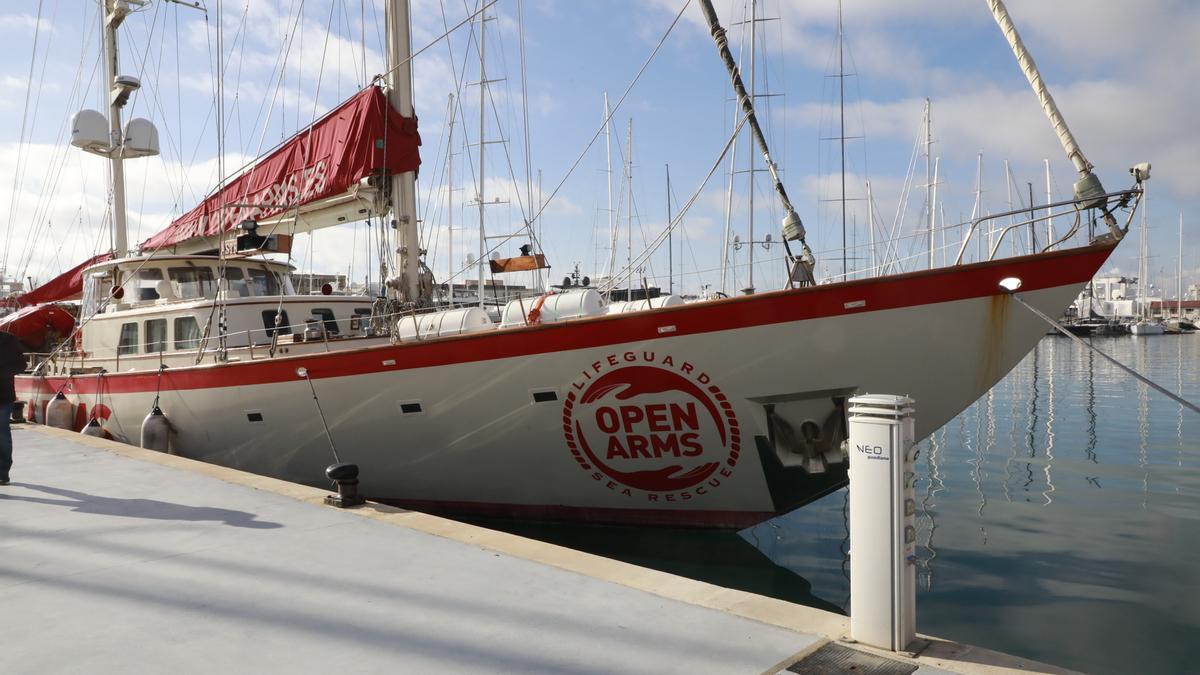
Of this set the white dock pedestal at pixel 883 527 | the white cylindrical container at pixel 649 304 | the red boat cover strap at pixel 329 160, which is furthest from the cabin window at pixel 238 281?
the white dock pedestal at pixel 883 527

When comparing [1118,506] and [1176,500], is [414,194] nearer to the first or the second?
[1118,506]

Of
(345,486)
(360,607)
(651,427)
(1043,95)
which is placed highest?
(1043,95)

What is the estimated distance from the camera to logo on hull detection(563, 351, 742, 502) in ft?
22.8

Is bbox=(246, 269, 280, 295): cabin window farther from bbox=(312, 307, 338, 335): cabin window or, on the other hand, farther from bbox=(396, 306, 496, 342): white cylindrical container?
bbox=(396, 306, 496, 342): white cylindrical container

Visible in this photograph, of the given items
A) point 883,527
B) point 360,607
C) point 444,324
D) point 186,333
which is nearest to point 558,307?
point 444,324

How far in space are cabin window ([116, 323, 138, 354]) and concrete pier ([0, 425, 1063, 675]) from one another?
649 cm

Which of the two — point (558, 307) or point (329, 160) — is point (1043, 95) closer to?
point (558, 307)

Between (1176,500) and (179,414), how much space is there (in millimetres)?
13220

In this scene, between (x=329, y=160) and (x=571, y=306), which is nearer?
(x=571, y=306)

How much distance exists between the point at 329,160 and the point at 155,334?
3989 millimetres

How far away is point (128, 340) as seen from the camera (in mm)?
11445

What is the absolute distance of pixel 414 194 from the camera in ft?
33.5

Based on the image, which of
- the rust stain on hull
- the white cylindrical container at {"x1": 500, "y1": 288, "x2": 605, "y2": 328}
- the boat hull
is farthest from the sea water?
the white cylindrical container at {"x1": 500, "y1": 288, "x2": 605, "y2": 328}

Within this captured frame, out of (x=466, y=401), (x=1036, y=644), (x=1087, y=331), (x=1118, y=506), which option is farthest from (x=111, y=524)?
(x=1087, y=331)
